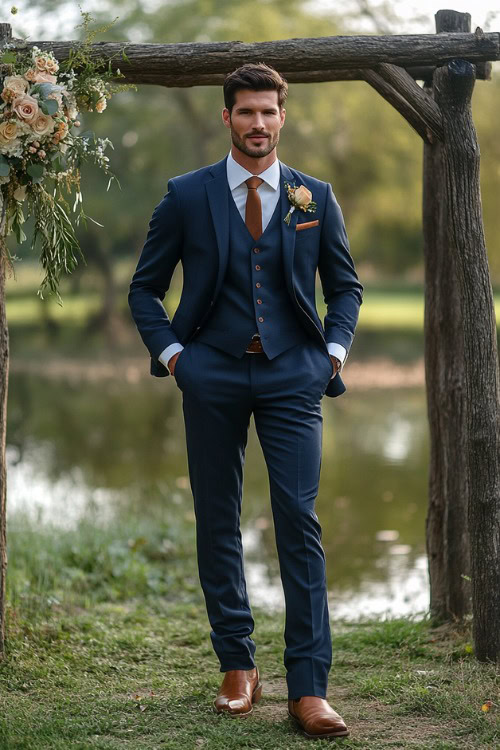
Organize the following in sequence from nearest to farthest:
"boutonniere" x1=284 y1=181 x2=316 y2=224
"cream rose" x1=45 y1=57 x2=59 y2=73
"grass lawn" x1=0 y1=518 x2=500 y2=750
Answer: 1. "grass lawn" x1=0 y1=518 x2=500 y2=750
2. "boutonniere" x1=284 y1=181 x2=316 y2=224
3. "cream rose" x1=45 y1=57 x2=59 y2=73

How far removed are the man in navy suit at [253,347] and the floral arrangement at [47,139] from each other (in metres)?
0.49

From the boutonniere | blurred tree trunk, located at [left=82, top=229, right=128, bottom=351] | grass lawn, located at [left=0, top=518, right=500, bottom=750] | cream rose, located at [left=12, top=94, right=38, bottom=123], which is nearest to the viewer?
grass lawn, located at [left=0, top=518, right=500, bottom=750]

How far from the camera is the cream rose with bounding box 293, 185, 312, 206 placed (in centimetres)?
372

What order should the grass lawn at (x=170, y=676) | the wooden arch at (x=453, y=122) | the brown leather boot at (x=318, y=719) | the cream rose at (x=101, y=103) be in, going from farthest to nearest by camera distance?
the wooden arch at (x=453, y=122) → the cream rose at (x=101, y=103) → the grass lawn at (x=170, y=676) → the brown leather boot at (x=318, y=719)

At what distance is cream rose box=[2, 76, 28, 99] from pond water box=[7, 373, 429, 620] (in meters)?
3.42

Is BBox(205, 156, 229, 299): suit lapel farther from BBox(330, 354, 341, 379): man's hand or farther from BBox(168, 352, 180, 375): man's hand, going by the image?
BBox(330, 354, 341, 379): man's hand

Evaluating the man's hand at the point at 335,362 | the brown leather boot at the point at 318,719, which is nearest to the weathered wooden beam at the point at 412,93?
the man's hand at the point at 335,362

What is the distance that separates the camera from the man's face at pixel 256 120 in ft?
11.8

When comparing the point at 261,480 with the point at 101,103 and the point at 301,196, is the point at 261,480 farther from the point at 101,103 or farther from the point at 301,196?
the point at 301,196

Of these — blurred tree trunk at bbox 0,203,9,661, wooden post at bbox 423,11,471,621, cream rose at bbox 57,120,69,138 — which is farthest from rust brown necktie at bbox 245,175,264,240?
wooden post at bbox 423,11,471,621

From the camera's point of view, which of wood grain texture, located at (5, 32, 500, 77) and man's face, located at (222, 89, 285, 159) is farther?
wood grain texture, located at (5, 32, 500, 77)

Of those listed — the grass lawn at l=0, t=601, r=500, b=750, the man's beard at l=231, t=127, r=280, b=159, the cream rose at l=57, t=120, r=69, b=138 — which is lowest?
the grass lawn at l=0, t=601, r=500, b=750

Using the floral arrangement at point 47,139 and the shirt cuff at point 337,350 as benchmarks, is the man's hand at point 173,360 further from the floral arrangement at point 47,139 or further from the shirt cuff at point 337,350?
the floral arrangement at point 47,139

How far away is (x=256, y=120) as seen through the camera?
361 cm
